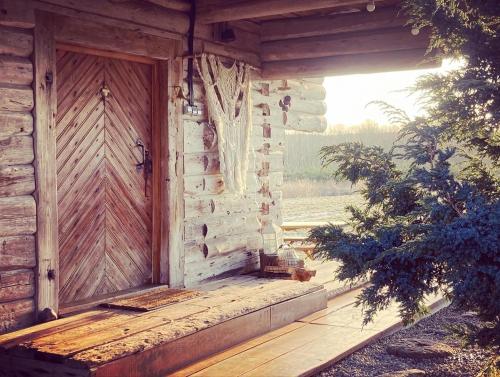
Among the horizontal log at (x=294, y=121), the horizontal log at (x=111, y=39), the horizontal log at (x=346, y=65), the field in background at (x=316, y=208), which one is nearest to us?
the horizontal log at (x=111, y=39)

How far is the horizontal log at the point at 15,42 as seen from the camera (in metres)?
4.60

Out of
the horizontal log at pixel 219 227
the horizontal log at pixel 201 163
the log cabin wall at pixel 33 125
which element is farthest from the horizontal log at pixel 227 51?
the horizontal log at pixel 219 227

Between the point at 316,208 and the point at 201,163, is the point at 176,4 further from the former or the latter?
the point at 316,208

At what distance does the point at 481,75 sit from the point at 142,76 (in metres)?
3.34

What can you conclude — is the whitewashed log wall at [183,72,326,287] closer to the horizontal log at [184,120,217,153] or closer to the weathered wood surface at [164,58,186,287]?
the horizontal log at [184,120,217,153]

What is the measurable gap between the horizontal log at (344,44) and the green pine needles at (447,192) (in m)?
3.02

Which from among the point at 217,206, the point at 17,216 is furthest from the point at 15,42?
the point at 217,206

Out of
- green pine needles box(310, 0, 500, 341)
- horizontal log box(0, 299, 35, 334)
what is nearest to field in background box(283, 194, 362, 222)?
horizontal log box(0, 299, 35, 334)

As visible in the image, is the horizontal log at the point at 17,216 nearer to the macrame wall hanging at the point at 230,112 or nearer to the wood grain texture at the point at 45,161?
the wood grain texture at the point at 45,161

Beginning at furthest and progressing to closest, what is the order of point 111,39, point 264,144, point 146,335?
point 264,144, point 111,39, point 146,335

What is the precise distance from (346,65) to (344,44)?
279 millimetres

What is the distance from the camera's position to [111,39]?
5449 millimetres

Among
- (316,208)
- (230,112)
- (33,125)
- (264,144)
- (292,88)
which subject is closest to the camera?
(33,125)

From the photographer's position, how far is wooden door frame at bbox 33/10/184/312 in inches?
189
